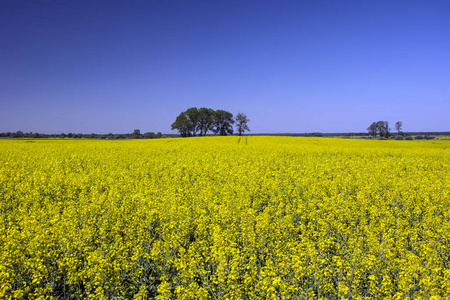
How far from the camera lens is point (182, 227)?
593 cm

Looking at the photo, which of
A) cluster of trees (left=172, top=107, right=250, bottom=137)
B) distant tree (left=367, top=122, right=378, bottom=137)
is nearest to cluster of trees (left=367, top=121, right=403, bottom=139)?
distant tree (left=367, top=122, right=378, bottom=137)

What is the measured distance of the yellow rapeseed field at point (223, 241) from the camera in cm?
394

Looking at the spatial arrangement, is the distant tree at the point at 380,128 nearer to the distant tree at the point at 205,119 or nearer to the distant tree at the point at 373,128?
the distant tree at the point at 373,128

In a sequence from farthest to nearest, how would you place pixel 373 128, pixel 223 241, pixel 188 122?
pixel 373 128 → pixel 188 122 → pixel 223 241

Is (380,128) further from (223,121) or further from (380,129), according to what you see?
(223,121)

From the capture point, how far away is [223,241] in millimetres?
4793

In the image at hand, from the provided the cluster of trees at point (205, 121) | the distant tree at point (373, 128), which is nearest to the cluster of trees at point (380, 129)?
the distant tree at point (373, 128)

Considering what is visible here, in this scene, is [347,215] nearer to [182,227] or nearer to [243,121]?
→ [182,227]

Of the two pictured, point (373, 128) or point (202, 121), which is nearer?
point (202, 121)

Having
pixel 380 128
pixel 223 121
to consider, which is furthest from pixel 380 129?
pixel 223 121

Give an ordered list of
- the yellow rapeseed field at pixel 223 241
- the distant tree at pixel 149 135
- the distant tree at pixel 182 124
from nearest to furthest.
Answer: the yellow rapeseed field at pixel 223 241
the distant tree at pixel 182 124
the distant tree at pixel 149 135

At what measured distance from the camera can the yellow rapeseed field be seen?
12.9 feet

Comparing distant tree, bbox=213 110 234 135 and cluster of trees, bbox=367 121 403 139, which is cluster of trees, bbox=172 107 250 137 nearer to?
distant tree, bbox=213 110 234 135

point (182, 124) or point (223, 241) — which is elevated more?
point (182, 124)
